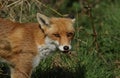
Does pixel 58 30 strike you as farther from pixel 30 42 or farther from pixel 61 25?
pixel 30 42

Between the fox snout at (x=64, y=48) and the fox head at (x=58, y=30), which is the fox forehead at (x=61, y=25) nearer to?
the fox head at (x=58, y=30)

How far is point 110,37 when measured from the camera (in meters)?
11.4

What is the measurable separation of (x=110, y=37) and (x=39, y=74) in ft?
9.04

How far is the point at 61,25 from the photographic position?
8320 millimetres

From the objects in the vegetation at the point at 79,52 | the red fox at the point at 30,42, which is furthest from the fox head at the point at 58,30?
the vegetation at the point at 79,52

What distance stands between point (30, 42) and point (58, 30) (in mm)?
535

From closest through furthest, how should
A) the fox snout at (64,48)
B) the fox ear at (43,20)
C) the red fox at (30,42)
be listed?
the fox snout at (64,48)
the red fox at (30,42)
the fox ear at (43,20)

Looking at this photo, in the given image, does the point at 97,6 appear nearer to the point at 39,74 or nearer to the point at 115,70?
the point at 115,70

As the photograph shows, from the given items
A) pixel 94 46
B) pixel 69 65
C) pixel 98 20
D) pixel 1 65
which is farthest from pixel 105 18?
pixel 1 65

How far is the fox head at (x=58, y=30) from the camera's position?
816cm

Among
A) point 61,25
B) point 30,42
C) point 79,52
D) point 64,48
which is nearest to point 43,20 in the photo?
point 61,25

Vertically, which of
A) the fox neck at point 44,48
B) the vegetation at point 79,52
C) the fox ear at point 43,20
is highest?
the fox ear at point 43,20

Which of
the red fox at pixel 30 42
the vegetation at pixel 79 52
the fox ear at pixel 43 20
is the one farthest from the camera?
the vegetation at pixel 79 52

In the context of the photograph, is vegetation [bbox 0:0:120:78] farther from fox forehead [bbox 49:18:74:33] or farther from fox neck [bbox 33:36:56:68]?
fox forehead [bbox 49:18:74:33]
